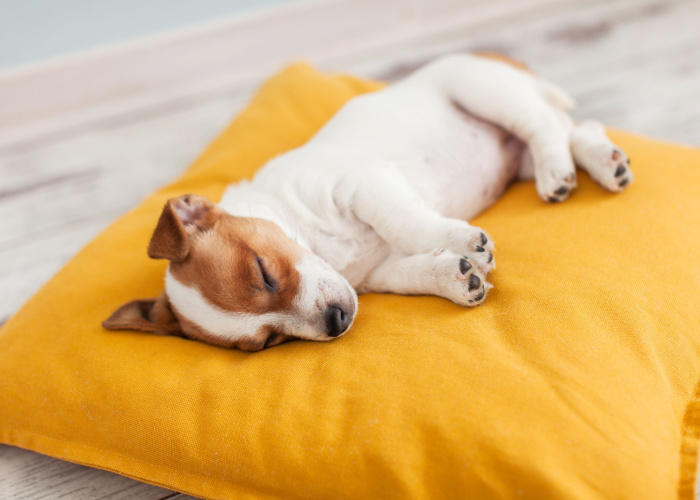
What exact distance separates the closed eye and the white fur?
10 cm

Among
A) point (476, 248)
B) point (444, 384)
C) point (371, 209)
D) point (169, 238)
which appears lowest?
point (444, 384)

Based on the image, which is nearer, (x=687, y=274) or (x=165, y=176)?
(x=687, y=274)

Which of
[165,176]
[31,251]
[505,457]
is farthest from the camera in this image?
[165,176]

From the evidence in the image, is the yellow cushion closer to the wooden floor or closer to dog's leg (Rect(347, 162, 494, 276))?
dog's leg (Rect(347, 162, 494, 276))

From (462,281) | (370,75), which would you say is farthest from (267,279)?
(370,75)

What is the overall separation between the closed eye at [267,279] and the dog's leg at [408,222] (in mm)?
446

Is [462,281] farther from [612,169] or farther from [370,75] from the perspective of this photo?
[370,75]

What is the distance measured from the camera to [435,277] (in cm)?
183

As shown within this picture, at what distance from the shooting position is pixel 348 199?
6.82 ft

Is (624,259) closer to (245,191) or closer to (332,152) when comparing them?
(332,152)

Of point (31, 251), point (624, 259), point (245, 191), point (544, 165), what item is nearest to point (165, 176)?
point (31, 251)

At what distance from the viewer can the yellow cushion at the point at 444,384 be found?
1.35m

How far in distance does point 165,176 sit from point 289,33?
6.21 ft

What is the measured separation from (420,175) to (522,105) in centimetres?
56
